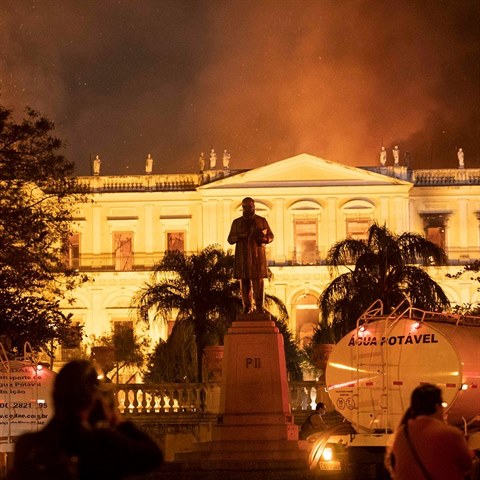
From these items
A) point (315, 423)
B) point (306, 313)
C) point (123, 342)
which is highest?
point (306, 313)

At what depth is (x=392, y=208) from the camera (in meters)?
69.6

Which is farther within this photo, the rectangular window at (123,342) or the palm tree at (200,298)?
the rectangular window at (123,342)

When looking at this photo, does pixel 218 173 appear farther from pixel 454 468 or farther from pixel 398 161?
pixel 454 468

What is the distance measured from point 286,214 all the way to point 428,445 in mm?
62989

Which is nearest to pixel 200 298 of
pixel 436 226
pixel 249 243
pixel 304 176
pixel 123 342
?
pixel 249 243

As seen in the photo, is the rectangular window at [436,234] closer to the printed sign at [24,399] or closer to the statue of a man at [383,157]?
the statue of a man at [383,157]

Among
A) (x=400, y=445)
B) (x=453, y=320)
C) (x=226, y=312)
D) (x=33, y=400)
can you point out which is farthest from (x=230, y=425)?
(x=226, y=312)

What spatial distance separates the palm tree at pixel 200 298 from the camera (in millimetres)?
34188

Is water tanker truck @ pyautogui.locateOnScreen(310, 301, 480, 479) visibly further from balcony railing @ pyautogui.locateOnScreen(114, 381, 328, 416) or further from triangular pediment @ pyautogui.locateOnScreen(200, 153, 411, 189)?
triangular pediment @ pyautogui.locateOnScreen(200, 153, 411, 189)

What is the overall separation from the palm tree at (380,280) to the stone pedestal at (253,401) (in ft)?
36.6

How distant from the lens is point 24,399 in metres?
18.0

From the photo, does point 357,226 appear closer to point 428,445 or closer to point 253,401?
point 253,401

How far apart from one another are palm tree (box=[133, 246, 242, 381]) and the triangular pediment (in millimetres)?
33546

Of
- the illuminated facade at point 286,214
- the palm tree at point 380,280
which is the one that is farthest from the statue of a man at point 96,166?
the palm tree at point 380,280
